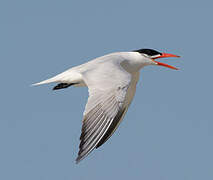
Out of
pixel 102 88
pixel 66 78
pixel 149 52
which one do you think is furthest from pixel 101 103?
pixel 149 52

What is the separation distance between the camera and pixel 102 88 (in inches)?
330

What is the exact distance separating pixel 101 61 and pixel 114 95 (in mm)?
1786

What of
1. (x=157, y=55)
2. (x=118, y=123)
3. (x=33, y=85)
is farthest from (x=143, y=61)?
(x=33, y=85)

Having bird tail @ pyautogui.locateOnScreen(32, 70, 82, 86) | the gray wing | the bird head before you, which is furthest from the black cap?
the gray wing

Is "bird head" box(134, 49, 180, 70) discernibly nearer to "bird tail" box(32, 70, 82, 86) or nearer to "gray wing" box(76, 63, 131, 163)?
"bird tail" box(32, 70, 82, 86)

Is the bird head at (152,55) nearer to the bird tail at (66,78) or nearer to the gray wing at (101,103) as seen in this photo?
the bird tail at (66,78)

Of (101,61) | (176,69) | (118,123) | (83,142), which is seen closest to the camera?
(83,142)

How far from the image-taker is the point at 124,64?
35.6 ft

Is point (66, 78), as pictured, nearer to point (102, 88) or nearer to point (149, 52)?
point (102, 88)

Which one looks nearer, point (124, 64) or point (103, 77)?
point (103, 77)

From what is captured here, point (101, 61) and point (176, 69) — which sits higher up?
point (101, 61)

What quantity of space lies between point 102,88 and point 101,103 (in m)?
0.38

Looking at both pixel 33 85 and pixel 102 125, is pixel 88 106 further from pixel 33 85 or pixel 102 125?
pixel 33 85

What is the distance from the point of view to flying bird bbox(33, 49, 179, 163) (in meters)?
7.73
